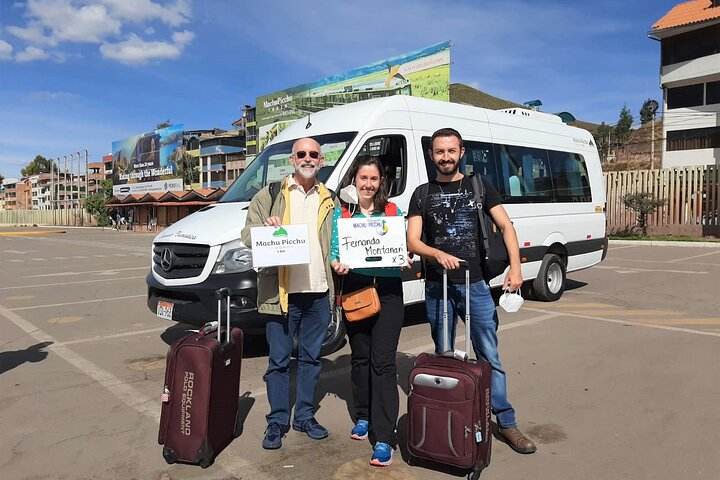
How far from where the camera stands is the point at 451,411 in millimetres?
2990

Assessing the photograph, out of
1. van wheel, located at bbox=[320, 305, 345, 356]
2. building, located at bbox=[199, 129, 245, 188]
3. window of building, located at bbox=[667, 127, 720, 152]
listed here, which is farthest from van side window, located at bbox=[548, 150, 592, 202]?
building, located at bbox=[199, 129, 245, 188]

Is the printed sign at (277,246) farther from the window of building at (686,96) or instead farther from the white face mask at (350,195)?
the window of building at (686,96)

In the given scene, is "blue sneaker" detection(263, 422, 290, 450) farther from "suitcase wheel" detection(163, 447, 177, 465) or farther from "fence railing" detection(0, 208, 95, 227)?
"fence railing" detection(0, 208, 95, 227)

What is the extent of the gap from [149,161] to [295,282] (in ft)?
223

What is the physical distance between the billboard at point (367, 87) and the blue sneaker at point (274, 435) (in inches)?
1148

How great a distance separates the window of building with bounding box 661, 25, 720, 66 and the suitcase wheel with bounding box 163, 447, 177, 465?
3884 centimetres

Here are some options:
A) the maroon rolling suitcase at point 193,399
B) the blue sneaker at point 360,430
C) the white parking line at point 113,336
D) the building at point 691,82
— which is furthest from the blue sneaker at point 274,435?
the building at point 691,82

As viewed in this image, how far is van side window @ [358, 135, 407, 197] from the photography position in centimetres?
606

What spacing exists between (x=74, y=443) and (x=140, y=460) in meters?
0.60

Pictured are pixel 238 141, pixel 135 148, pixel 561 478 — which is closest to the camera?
pixel 561 478

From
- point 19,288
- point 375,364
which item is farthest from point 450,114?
point 19,288

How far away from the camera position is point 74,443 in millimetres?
3695

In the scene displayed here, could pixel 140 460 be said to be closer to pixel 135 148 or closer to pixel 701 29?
pixel 701 29

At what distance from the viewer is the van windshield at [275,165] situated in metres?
5.93
